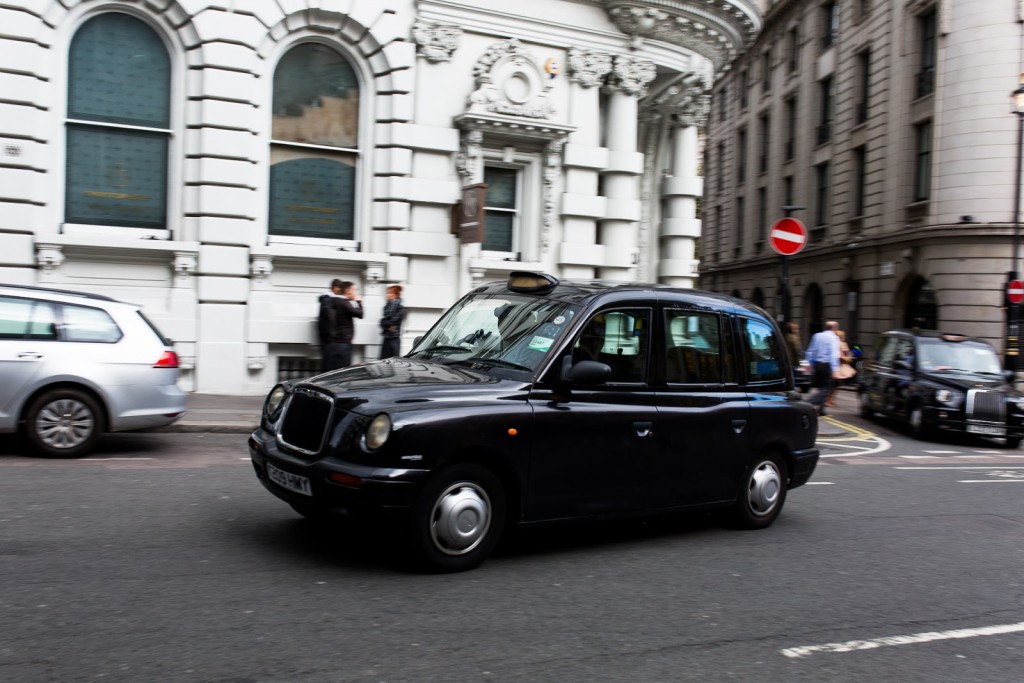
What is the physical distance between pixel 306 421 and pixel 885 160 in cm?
2980

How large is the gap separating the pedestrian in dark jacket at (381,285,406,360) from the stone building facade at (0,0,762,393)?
1.65 feet

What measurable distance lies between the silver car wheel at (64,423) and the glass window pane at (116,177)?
6.04 metres

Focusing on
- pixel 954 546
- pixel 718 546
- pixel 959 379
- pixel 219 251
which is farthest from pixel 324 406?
pixel 959 379

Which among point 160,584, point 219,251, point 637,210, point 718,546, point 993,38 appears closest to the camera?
point 160,584

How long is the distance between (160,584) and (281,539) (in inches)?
42.7

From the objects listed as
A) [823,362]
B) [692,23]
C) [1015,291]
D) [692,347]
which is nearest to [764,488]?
[692,347]

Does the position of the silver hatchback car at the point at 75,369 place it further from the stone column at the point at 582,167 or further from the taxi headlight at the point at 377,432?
the stone column at the point at 582,167

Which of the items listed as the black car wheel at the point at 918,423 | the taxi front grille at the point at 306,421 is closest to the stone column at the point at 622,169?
the black car wheel at the point at 918,423

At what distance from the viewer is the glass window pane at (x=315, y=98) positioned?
48.6ft

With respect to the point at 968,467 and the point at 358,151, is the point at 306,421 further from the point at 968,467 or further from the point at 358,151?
the point at 358,151

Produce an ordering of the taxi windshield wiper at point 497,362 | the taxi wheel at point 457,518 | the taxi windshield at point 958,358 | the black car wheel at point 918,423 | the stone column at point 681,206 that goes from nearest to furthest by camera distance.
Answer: the taxi wheel at point 457,518, the taxi windshield wiper at point 497,362, the black car wheel at point 918,423, the taxi windshield at point 958,358, the stone column at point 681,206

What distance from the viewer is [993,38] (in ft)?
86.0

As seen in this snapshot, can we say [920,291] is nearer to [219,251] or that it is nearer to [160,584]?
[219,251]

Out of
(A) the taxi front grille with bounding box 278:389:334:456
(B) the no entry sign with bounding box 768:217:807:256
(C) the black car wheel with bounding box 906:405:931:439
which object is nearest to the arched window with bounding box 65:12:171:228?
(B) the no entry sign with bounding box 768:217:807:256
